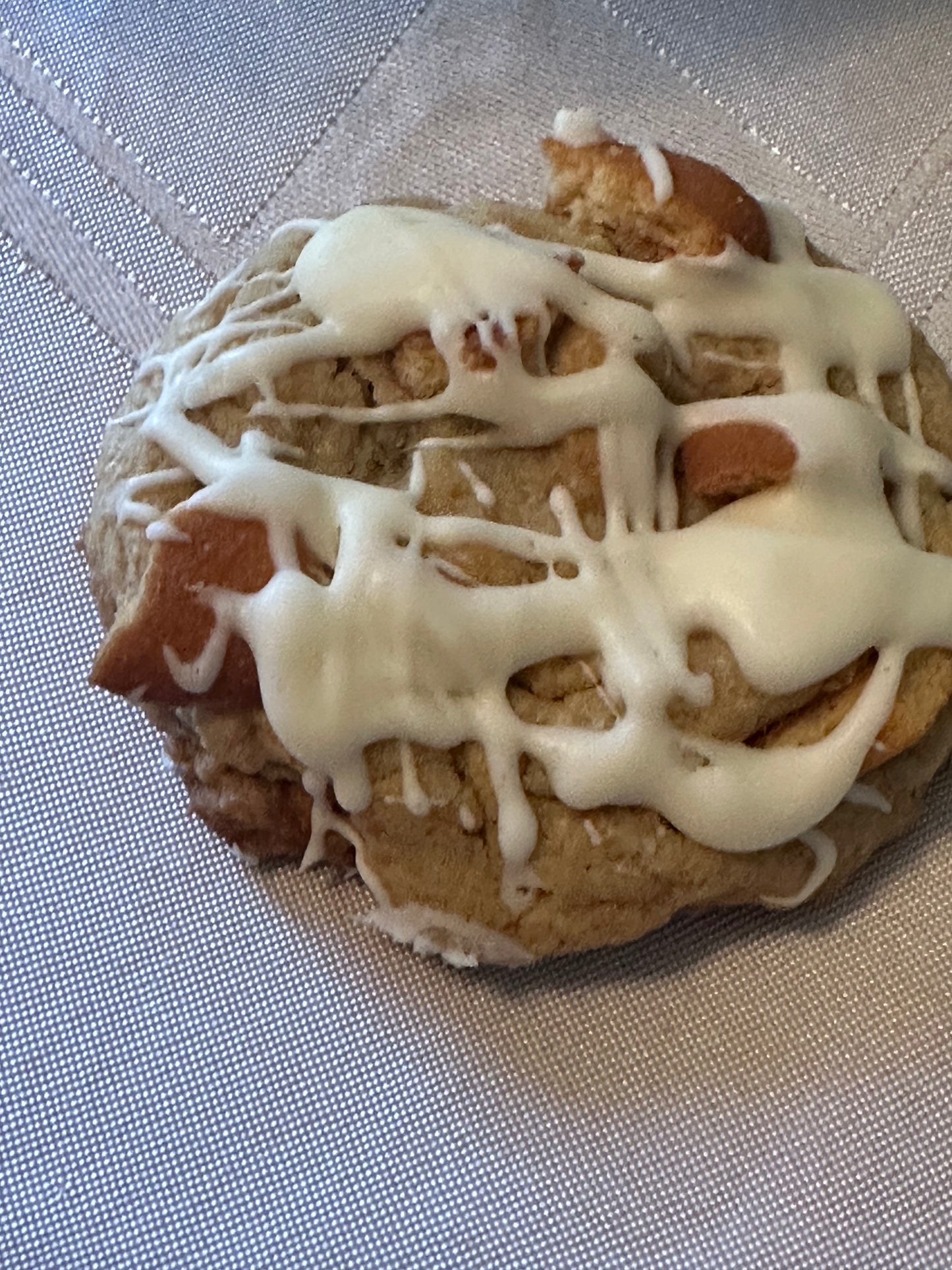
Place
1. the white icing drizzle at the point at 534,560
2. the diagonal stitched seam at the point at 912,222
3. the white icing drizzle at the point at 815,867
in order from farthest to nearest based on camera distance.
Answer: the diagonal stitched seam at the point at 912,222
the white icing drizzle at the point at 815,867
the white icing drizzle at the point at 534,560

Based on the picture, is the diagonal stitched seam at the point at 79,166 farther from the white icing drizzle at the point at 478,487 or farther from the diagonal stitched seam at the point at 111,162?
the white icing drizzle at the point at 478,487

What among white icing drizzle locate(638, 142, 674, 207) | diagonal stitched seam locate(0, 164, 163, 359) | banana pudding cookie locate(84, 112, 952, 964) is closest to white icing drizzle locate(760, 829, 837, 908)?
banana pudding cookie locate(84, 112, 952, 964)

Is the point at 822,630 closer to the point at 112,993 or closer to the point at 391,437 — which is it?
the point at 391,437

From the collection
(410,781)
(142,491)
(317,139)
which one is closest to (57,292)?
(317,139)

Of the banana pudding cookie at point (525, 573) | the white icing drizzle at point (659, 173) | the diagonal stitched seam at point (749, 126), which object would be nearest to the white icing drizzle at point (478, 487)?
the banana pudding cookie at point (525, 573)

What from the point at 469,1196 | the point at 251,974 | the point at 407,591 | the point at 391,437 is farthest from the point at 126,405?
the point at 469,1196

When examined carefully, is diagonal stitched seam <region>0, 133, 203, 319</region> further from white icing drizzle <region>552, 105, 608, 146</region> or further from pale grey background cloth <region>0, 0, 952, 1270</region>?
white icing drizzle <region>552, 105, 608, 146</region>

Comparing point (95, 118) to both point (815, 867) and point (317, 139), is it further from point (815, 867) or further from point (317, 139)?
point (815, 867)
